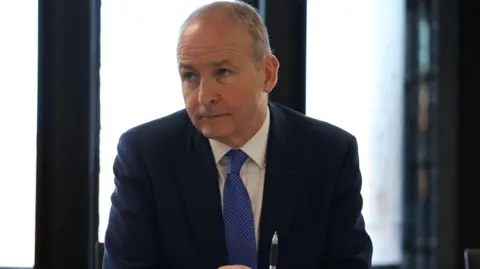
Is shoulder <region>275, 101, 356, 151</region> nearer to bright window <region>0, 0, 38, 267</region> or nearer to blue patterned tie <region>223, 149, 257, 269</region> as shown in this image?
blue patterned tie <region>223, 149, 257, 269</region>

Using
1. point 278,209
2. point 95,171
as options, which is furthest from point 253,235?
point 95,171

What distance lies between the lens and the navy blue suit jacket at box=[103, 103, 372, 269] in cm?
153

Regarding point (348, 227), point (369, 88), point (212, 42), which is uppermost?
point (369, 88)

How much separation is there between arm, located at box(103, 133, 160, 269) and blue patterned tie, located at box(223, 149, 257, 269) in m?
0.17

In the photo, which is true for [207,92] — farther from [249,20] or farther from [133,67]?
[133,67]

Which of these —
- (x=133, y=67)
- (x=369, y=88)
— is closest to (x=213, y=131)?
(x=133, y=67)

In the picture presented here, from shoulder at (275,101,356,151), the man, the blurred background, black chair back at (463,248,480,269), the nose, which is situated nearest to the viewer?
the nose

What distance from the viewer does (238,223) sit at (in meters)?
1.54

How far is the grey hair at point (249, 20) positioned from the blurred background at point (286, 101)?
1679 millimetres

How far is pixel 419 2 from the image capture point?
3.48 meters

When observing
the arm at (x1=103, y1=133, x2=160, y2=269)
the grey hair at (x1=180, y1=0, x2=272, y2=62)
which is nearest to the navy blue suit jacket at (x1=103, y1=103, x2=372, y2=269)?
the arm at (x1=103, y1=133, x2=160, y2=269)

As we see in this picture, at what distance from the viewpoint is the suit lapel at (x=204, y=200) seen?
5.01ft

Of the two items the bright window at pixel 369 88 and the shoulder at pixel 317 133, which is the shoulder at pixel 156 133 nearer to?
the shoulder at pixel 317 133

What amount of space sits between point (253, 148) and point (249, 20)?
31cm
